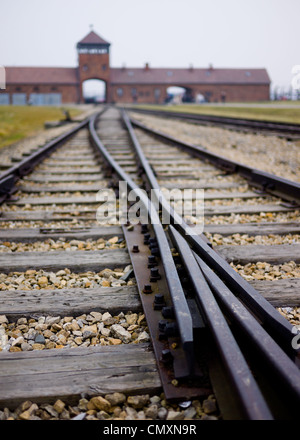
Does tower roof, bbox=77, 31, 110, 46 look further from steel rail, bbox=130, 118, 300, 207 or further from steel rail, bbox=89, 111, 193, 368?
steel rail, bbox=89, 111, 193, 368

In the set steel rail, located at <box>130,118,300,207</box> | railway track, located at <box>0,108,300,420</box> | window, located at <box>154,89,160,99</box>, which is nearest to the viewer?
railway track, located at <box>0,108,300,420</box>

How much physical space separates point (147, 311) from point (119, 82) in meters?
68.5

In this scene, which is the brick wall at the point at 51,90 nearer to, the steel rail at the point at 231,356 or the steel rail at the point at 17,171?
the steel rail at the point at 17,171

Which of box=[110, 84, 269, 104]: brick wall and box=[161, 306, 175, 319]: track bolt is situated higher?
box=[110, 84, 269, 104]: brick wall

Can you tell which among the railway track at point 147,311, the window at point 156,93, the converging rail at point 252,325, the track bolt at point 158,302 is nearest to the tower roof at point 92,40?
the window at point 156,93

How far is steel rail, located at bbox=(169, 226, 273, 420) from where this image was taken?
1.15 metres

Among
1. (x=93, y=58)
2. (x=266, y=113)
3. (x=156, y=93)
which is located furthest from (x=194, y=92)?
(x=266, y=113)

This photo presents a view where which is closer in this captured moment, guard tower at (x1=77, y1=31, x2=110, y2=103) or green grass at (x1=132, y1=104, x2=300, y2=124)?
green grass at (x1=132, y1=104, x2=300, y2=124)

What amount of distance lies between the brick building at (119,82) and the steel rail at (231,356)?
211 feet

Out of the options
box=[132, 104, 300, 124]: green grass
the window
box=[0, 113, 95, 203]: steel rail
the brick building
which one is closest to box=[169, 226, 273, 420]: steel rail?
box=[0, 113, 95, 203]: steel rail

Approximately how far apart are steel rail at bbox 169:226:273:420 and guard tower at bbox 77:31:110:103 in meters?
66.3

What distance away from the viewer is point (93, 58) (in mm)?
64062

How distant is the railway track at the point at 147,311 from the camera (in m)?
1.42
